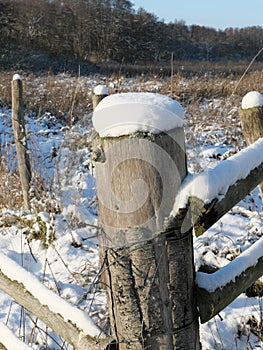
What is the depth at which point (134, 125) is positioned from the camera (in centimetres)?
99

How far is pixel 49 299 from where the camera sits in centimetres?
134

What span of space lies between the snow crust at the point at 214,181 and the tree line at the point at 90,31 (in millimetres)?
19420

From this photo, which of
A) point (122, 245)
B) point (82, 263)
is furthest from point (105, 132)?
point (82, 263)

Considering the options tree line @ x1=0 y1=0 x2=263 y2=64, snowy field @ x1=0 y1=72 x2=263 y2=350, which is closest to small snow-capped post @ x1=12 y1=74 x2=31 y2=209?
snowy field @ x1=0 y1=72 x2=263 y2=350

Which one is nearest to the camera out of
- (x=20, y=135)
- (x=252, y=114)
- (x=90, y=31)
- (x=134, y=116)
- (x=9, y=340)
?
(x=134, y=116)

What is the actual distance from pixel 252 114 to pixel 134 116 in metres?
0.91

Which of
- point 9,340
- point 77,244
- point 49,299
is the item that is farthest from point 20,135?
point 49,299

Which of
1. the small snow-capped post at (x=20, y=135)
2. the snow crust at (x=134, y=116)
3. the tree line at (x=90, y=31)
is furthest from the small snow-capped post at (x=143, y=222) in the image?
the tree line at (x=90, y=31)

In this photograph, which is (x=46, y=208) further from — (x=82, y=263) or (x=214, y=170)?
(x=214, y=170)

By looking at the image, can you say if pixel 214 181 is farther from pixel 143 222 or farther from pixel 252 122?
pixel 252 122

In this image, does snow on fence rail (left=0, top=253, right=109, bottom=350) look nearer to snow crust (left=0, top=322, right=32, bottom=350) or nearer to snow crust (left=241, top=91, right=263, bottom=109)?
snow crust (left=0, top=322, right=32, bottom=350)

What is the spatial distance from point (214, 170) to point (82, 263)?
2.37 metres

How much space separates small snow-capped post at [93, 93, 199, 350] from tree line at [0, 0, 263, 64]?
19498mm

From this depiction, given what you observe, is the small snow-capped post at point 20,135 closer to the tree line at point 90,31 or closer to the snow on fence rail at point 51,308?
the snow on fence rail at point 51,308
